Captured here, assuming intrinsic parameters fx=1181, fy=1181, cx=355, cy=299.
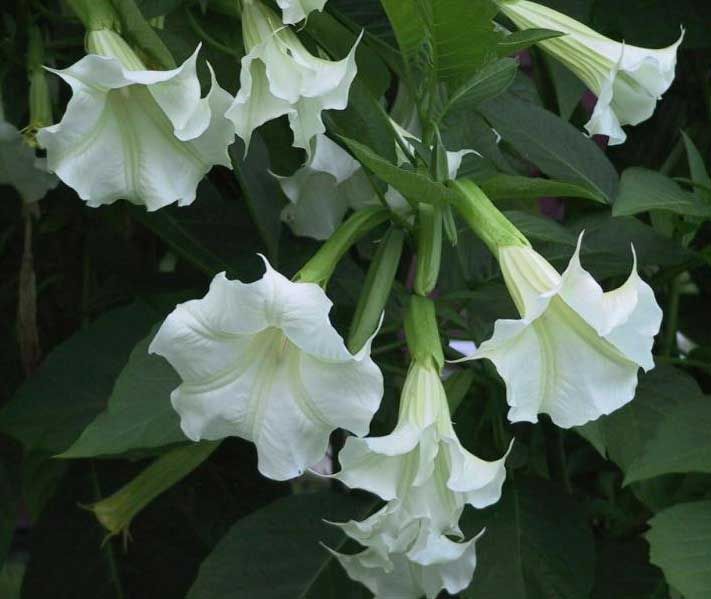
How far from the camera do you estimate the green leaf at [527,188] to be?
33.8 inches

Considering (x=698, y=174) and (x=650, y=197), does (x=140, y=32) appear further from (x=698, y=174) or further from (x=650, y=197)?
(x=698, y=174)

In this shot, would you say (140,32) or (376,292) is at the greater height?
(140,32)

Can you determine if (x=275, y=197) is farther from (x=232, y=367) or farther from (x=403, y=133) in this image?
(x=232, y=367)

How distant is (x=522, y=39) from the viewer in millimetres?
841

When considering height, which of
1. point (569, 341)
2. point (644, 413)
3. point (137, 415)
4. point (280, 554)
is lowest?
point (280, 554)

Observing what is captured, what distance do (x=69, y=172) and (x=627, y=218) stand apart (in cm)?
53

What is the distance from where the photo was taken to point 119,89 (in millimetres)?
887

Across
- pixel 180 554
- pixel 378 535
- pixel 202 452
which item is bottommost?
pixel 180 554

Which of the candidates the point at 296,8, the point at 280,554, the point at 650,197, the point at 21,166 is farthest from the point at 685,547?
the point at 21,166

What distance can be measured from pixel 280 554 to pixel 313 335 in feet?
1.45

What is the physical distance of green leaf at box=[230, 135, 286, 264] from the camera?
1.00 meters

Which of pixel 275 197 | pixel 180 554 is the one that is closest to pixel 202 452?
pixel 275 197

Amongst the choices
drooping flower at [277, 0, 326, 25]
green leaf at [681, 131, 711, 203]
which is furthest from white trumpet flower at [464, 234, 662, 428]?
green leaf at [681, 131, 711, 203]

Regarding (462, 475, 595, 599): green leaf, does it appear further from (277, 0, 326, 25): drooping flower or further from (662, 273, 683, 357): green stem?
(277, 0, 326, 25): drooping flower
